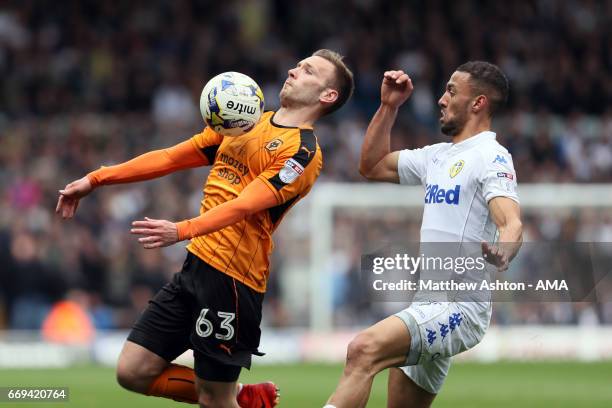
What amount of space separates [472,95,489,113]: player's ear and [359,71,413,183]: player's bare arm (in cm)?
53

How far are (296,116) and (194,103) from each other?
12.8 m

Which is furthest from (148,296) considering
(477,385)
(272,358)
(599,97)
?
(599,97)

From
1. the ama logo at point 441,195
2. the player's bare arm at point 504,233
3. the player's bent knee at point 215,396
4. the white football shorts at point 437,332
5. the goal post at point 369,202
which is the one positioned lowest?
the player's bent knee at point 215,396

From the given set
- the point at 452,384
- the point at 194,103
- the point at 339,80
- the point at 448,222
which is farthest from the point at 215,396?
the point at 194,103

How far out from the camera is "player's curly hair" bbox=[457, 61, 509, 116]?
7.81 m

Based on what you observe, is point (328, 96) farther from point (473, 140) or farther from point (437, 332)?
point (437, 332)

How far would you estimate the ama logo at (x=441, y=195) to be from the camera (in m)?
7.60

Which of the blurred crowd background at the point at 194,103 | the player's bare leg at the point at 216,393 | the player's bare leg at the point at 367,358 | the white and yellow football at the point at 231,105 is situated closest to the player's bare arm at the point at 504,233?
the player's bare leg at the point at 367,358

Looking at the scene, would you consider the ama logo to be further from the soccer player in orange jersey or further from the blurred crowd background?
the blurred crowd background

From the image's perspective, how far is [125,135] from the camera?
63.3 ft

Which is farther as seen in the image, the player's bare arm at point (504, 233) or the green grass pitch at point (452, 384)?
the green grass pitch at point (452, 384)

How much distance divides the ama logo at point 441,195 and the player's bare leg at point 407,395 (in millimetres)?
1072

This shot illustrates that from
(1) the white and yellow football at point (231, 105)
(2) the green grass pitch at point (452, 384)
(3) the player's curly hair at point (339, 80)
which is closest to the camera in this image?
(1) the white and yellow football at point (231, 105)

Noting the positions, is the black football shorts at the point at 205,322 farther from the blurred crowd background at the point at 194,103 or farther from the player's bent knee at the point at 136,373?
the blurred crowd background at the point at 194,103
